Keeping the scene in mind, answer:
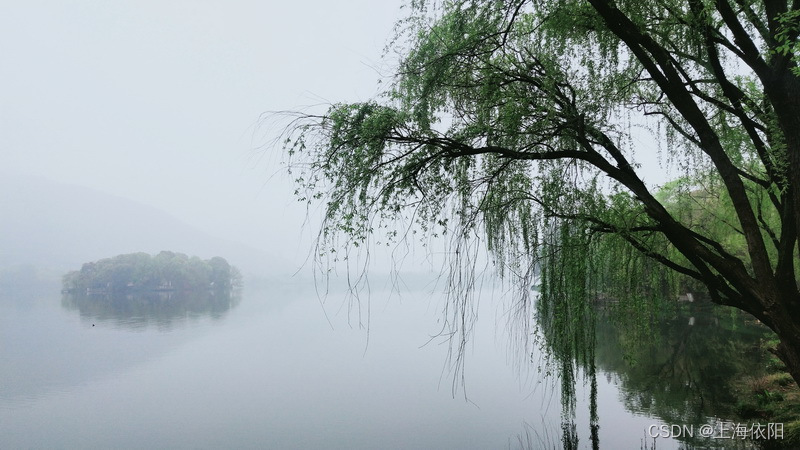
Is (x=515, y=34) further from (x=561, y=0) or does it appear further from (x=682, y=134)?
(x=682, y=134)

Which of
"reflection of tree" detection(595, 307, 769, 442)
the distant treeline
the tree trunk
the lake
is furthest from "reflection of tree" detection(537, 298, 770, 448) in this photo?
the distant treeline

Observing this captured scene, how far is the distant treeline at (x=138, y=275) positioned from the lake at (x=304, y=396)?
1598 inches

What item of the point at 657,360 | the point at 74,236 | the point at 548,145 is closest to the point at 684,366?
the point at 657,360

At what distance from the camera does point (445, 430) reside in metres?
9.00

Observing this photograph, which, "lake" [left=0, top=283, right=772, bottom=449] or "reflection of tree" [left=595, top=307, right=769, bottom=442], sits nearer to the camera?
"reflection of tree" [left=595, top=307, right=769, bottom=442]

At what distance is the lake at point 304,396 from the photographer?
874 centimetres

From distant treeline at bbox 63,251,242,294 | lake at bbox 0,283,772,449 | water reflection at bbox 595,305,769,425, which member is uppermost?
distant treeline at bbox 63,251,242,294

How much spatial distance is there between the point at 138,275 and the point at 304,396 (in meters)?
56.3

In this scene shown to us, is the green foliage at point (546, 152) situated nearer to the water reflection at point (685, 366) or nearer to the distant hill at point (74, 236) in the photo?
the water reflection at point (685, 366)

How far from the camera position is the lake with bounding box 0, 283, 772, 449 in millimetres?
8742

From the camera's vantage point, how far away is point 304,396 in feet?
40.2

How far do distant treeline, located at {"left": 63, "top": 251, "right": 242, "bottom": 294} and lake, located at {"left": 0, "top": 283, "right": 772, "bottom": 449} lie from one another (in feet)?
133

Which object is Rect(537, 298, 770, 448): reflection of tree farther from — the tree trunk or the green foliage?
the tree trunk

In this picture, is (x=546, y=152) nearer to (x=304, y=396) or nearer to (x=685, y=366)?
(x=304, y=396)
